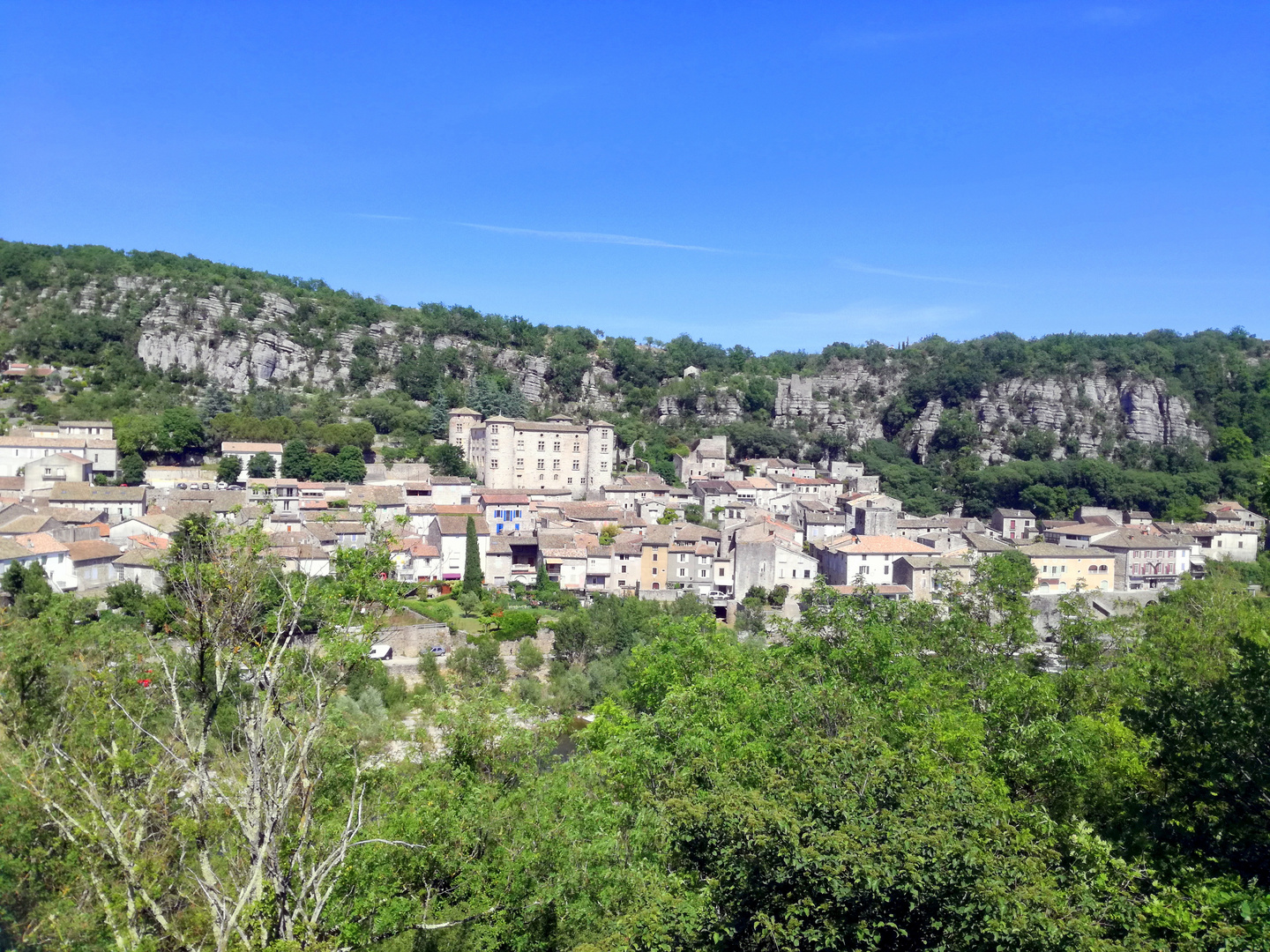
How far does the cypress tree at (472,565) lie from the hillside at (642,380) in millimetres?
24926

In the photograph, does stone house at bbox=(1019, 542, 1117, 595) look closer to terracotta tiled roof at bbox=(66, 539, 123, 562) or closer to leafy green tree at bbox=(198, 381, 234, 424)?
terracotta tiled roof at bbox=(66, 539, 123, 562)

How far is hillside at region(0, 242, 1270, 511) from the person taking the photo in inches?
2576

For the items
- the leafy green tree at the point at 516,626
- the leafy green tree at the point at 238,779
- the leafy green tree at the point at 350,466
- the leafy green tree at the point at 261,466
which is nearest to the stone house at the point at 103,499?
the leafy green tree at the point at 261,466

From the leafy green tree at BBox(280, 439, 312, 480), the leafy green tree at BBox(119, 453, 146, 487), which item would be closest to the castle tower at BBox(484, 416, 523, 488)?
the leafy green tree at BBox(280, 439, 312, 480)

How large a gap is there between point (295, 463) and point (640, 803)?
1745 inches

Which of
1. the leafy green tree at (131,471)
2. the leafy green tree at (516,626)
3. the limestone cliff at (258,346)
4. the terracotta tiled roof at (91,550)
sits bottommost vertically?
the leafy green tree at (516,626)

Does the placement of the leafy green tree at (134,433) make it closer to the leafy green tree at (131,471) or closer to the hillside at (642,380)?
the leafy green tree at (131,471)

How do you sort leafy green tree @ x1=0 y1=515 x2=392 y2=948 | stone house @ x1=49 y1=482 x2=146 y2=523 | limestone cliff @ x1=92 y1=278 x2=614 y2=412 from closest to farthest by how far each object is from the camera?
leafy green tree @ x1=0 y1=515 x2=392 y2=948, stone house @ x1=49 y1=482 x2=146 y2=523, limestone cliff @ x1=92 y1=278 x2=614 y2=412

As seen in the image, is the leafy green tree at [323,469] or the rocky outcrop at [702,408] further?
the rocky outcrop at [702,408]

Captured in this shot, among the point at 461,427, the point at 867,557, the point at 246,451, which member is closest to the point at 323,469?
the point at 246,451

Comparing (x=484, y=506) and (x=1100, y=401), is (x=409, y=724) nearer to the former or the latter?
(x=484, y=506)

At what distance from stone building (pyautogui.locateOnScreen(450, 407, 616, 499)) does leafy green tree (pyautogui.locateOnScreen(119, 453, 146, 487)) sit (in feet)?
63.5

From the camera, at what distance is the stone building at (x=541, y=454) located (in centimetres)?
5466

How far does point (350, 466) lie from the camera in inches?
1970
